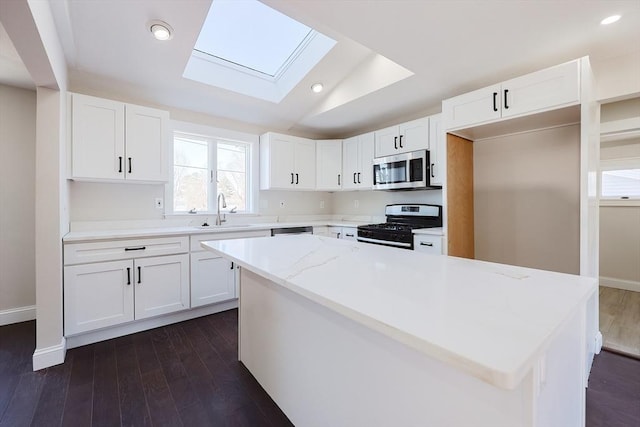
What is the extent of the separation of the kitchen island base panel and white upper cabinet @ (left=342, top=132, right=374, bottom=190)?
2.46 meters

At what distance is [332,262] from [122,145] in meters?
2.53

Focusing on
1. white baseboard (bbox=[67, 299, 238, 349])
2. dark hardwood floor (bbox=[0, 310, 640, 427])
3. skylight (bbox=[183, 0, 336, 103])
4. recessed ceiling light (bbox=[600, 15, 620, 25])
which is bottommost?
dark hardwood floor (bbox=[0, 310, 640, 427])

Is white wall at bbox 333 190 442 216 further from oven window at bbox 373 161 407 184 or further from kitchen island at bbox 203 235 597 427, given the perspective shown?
kitchen island at bbox 203 235 597 427

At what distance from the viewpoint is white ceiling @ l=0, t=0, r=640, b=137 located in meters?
1.79

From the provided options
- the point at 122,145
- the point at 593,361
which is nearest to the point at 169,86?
the point at 122,145

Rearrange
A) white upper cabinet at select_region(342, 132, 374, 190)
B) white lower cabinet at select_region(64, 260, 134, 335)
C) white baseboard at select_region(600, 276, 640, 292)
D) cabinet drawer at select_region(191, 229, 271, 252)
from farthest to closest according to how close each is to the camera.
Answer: white upper cabinet at select_region(342, 132, 374, 190) → white baseboard at select_region(600, 276, 640, 292) → cabinet drawer at select_region(191, 229, 271, 252) → white lower cabinet at select_region(64, 260, 134, 335)

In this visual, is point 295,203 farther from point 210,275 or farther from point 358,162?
point 210,275

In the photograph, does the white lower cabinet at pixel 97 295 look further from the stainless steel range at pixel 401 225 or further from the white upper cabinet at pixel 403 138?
the white upper cabinet at pixel 403 138

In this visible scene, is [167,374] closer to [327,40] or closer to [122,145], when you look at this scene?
[122,145]

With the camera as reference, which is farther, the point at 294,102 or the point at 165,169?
the point at 294,102

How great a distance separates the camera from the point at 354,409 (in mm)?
1127

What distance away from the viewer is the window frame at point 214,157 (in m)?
3.30

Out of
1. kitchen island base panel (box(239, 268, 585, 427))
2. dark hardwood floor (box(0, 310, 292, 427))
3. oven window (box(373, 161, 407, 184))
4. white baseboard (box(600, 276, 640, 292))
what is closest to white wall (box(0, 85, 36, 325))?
dark hardwood floor (box(0, 310, 292, 427))

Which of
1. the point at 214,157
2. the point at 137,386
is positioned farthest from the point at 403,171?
the point at 137,386
